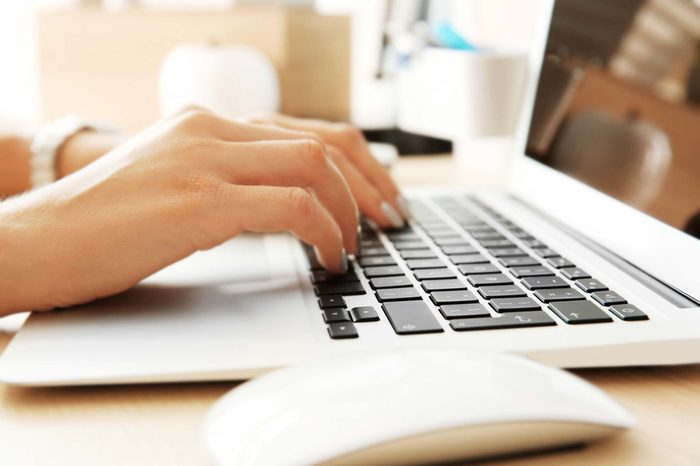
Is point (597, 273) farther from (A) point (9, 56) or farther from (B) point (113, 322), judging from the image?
(A) point (9, 56)

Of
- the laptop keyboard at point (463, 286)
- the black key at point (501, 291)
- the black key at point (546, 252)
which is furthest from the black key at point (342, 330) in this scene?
the black key at point (546, 252)

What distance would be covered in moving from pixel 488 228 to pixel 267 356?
356mm

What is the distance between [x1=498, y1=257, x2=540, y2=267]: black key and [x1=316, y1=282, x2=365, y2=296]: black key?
13 centimetres

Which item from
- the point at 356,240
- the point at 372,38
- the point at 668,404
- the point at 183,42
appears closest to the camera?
the point at 668,404

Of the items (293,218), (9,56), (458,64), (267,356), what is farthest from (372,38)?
(267,356)

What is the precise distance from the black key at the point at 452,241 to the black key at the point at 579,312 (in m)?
0.19

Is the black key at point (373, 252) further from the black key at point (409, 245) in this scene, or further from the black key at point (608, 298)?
the black key at point (608, 298)

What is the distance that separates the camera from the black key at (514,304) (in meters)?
0.44

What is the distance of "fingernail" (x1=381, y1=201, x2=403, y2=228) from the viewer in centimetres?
70

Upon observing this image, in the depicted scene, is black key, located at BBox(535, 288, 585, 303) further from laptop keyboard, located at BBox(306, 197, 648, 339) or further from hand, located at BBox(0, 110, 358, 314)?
hand, located at BBox(0, 110, 358, 314)

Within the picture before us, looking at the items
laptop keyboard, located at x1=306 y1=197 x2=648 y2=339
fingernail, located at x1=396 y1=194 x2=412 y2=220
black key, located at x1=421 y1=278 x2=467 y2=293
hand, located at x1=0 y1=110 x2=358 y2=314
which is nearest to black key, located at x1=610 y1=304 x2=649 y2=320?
laptop keyboard, located at x1=306 y1=197 x2=648 y2=339

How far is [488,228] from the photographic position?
0.69 m

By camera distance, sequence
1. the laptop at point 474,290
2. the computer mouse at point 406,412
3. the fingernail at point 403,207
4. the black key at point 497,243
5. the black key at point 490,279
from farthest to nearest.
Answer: the fingernail at point 403,207
the black key at point 497,243
the black key at point 490,279
the laptop at point 474,290
the computer mouse at point 406,412

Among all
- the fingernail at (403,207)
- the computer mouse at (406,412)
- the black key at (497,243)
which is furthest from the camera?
the fingernail at (403,207)
